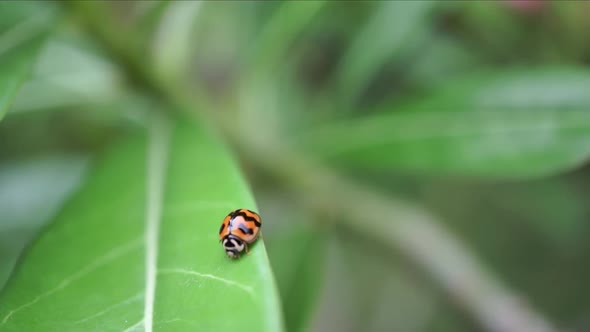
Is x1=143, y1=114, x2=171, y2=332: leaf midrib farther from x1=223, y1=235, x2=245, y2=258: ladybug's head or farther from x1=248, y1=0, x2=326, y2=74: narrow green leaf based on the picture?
x1=248, y1=0, x2=326, y2=74: narrow green leaf

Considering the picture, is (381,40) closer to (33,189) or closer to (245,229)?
(245,229)

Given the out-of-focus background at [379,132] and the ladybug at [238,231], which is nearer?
the ladybug at [238,231]

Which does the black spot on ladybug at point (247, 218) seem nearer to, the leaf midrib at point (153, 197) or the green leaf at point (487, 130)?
the leaf midrib at point (153, 197)

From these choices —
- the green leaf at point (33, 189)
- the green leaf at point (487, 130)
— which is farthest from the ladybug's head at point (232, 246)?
the green leaf at point (33, 189)

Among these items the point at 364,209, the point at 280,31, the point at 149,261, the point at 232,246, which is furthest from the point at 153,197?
the point at 364,209

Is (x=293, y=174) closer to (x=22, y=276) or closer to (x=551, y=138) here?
(x=551, y=138)

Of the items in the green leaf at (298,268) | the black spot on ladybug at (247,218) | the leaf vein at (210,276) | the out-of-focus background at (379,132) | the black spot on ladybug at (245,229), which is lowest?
the leaf vein at (210,276)

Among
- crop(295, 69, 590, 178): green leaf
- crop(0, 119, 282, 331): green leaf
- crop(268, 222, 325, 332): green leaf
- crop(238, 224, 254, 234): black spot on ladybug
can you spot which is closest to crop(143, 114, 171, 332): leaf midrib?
crop(0, 119, 282, 331): green leaf
